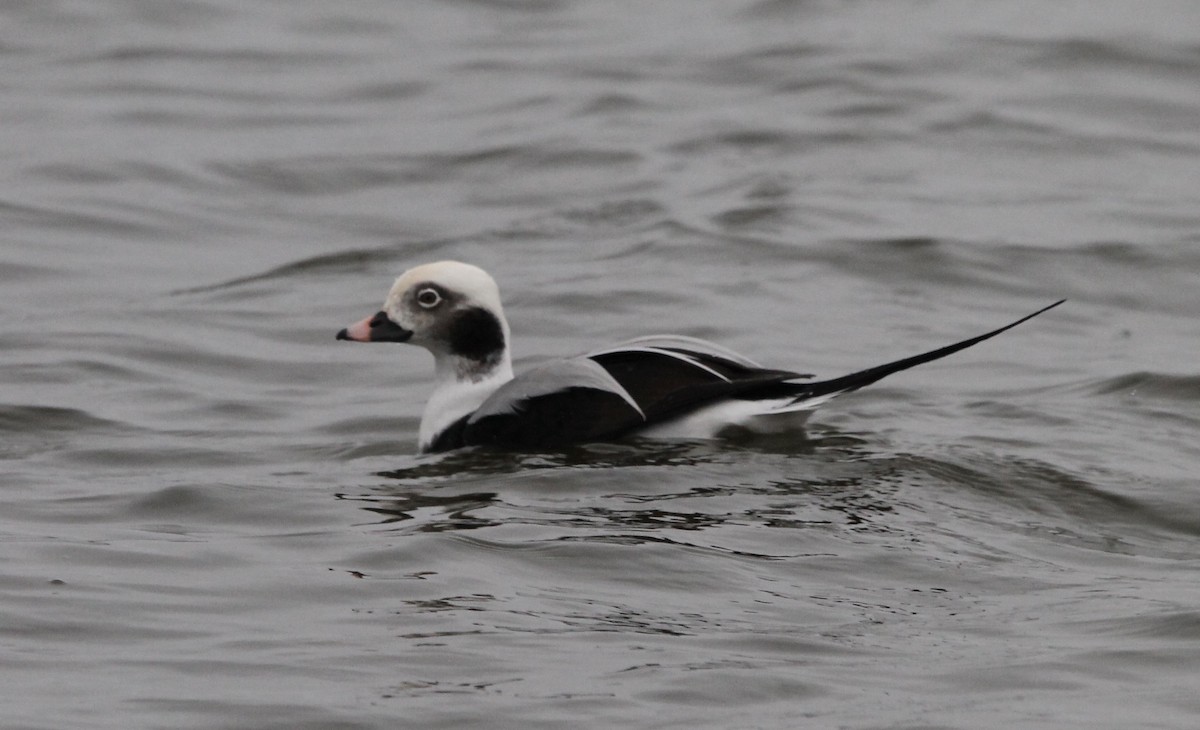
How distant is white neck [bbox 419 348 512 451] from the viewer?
24.2 feet

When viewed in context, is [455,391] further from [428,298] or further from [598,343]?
[598,343]

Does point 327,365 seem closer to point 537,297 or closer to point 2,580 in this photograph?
point 537,297

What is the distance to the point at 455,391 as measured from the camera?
24.5ft

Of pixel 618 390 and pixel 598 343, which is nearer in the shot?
pixel 618 390

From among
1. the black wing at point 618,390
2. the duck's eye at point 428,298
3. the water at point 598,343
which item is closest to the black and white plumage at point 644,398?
the black wing at point 618,390

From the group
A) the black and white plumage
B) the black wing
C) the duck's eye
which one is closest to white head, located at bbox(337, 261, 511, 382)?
the duck's eye

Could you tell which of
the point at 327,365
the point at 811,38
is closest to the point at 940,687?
the point at 327,365

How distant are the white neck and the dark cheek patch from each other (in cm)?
5

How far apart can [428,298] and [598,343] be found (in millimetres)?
2124

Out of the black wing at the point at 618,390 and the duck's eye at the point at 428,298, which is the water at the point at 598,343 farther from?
the duck's eye at the point at 428,298

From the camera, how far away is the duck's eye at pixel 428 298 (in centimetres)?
742

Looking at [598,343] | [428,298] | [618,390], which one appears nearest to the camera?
[618,390]

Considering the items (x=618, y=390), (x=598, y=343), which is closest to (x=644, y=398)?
(x=618, y=390)

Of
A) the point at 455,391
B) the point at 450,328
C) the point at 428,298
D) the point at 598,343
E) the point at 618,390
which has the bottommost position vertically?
the point at 598,343
